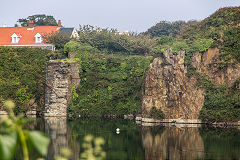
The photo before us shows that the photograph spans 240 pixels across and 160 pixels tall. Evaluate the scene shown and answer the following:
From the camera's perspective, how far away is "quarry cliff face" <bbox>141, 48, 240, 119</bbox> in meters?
32.7

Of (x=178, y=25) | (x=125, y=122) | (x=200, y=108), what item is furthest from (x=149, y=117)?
(x=178, y=25)

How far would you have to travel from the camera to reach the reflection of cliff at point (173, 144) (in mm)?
19922

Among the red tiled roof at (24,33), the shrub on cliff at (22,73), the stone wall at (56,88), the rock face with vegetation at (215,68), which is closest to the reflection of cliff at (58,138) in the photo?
the stone wall at (56,88)

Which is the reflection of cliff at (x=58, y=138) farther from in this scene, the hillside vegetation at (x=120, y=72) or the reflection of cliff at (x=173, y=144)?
the hillside vegetation at (x=120, y=72)

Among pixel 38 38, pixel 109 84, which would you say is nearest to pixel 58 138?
pixel 109 84

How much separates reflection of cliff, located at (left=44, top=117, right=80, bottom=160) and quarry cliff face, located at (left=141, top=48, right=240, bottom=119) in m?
8.10

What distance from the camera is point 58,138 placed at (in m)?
24.4

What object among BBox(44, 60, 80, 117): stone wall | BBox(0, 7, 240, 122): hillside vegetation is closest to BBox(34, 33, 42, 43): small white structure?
BBox(0, 7, 240, 122): hillside vegetation

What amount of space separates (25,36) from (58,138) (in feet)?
86.6

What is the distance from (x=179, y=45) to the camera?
3538cm

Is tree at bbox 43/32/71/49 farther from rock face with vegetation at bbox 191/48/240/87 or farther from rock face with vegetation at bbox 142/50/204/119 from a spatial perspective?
rock face with vegetation at bbox 191/48/240/87

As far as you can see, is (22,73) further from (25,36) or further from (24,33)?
(24,33)

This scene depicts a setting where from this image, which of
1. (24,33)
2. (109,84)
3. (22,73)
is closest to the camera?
(22,73)

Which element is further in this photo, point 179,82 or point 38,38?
point 38,38
